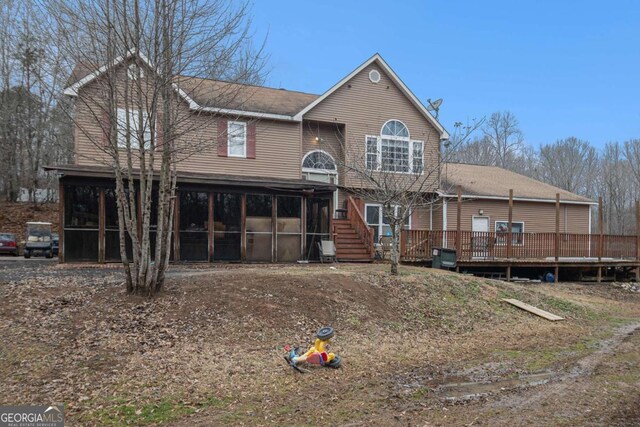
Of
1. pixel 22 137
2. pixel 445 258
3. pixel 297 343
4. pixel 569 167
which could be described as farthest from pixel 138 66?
pixel 569 167

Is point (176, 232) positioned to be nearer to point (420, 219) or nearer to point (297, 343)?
point (297, 343)

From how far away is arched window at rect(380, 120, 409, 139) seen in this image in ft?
70.3

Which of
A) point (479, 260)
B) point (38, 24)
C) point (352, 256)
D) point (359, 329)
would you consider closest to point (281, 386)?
point (359, 329)

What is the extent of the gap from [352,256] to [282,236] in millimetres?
2811

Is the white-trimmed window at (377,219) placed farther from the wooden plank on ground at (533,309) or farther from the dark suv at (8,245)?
the dark suv at (8,245)

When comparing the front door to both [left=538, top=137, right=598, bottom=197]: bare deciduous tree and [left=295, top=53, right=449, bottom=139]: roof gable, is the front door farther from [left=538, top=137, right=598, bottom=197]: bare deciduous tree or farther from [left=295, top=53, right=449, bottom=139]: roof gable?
[left=538, top=137, right=598, bottom=197]: bare deciduous tree

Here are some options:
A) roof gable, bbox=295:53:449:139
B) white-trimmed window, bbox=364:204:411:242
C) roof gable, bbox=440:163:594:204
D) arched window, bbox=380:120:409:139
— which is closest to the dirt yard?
white-trimmed window, bbox=364:204:411:242

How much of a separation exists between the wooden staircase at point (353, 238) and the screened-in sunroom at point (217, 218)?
0.92m

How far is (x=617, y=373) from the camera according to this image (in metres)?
6.87

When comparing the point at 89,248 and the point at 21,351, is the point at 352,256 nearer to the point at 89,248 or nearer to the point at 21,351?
the point at 89,248

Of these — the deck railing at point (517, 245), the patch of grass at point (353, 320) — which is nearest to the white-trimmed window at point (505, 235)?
the deck railing at point (517, 245)

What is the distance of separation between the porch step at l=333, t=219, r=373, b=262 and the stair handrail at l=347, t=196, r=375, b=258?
0.54 feet

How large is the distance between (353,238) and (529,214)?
12.0 metres

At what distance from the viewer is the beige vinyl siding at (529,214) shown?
2344cm
